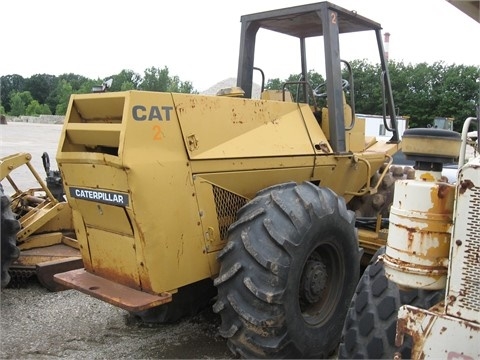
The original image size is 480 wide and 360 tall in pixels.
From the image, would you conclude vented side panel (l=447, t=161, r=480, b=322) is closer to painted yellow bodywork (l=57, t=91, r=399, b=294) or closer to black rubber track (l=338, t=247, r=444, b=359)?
black rubber track (l=338, t=247, r=444, b=359)

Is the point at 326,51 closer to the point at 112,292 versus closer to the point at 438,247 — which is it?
the point at 112,292

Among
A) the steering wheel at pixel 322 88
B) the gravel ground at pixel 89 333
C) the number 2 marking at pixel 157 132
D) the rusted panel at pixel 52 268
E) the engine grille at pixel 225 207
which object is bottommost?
the gravel ground at pixel 89 333

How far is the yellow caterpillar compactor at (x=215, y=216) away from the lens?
332 cm

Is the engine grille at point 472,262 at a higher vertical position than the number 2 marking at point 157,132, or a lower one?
lower

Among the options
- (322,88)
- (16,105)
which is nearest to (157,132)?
(322,88)

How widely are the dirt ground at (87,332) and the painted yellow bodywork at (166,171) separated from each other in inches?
28.0

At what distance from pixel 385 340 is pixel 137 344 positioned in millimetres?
2329

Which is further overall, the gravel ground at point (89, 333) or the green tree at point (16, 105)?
the green tree at point (16, 105)

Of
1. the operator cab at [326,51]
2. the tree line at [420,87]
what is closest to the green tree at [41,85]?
the tree line at [420,87]

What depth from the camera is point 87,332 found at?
4.39m

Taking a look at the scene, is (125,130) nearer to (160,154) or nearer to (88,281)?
(160,154)

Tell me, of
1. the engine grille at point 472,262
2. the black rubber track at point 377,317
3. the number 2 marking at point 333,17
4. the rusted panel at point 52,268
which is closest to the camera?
the engine grille at point 472,262

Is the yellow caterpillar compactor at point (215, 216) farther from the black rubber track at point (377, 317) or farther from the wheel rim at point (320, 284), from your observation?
the black rubber track at point (377, 317)

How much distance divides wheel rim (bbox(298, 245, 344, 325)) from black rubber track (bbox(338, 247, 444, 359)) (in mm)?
1130
